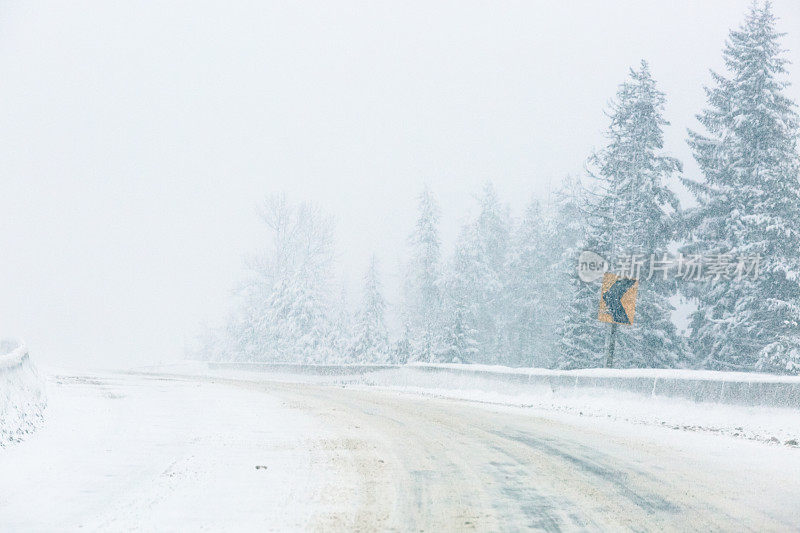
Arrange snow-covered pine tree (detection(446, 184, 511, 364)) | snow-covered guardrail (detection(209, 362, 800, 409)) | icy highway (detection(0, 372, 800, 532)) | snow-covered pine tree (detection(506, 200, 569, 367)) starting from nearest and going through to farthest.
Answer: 1. icy highway (detection(0, 372, 800, 532))
2. snow-covered guardrail (detection(209, 362, 800, 409))
3. snow-covered pine tree (detection(506, 200, 569, 367))
4. snow-covered pine tree (detection(446, 184, 511, 364))

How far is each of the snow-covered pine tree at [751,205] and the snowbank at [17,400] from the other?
26.6 m

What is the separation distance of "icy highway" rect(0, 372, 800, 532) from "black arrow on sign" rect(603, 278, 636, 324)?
14229 mm

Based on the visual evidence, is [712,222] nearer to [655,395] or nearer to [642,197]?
[642,197]

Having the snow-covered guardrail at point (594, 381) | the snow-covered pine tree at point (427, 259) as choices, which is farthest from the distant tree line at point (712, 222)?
the snow-covered pine tree at point (427, 259)

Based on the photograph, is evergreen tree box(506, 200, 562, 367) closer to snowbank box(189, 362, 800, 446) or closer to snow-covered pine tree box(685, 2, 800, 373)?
snow-covered pine tree box(685, 2, 800, 373)

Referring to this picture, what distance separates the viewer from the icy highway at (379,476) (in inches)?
235

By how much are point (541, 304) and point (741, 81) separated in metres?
32.3

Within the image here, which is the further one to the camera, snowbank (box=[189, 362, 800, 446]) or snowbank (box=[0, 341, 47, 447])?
snowbank (box=[189, 362, 800, 446])

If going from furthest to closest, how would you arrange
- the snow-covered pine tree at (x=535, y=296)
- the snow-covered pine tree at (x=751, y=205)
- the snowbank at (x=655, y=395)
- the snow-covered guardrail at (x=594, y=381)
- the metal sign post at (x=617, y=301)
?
1. the snow-covered pine tree at (x=535, y=296)
2. the snow-covered pine tree at (x=751, y=205)
3. the metal sign post at (x=617, y=301)
4. the snow-covered guardrail at (x=594, y=381)
5. the snowbank at (x=655, y=395)

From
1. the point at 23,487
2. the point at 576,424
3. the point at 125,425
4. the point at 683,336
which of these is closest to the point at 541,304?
the point at 683,336

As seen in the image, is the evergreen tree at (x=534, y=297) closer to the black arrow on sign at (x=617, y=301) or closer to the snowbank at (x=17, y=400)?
the black arrow on sign at (x=617, y=301)

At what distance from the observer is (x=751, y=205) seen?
32625 mm

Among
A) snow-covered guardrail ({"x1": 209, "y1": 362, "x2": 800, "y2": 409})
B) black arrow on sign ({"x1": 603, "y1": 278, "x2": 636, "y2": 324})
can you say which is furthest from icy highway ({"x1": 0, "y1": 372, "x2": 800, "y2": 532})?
black arrow on sign ({"x1": 603, "y1": 278, "x2": 636, "y2": 324})

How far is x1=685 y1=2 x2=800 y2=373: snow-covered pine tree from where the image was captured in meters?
31.2
